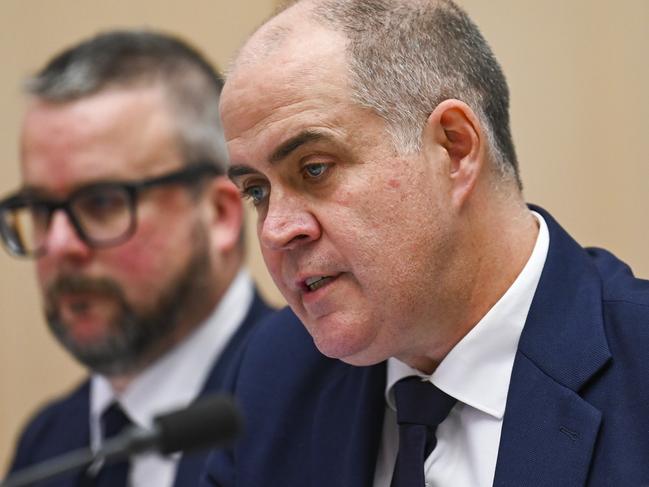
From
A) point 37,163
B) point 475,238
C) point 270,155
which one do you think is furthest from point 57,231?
point 475,238

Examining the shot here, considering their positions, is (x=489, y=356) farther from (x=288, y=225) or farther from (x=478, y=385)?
(x=288, y=225)

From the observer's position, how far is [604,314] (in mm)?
1482

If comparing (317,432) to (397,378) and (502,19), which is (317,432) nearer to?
(397,378)

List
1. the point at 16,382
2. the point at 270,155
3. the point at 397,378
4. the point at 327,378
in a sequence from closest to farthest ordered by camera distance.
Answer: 1. the point at 270,155
2. the point at 397,378
3. the point at 327,378
4. the point at 16,382

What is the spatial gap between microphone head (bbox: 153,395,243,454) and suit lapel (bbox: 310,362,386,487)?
670 millimetres

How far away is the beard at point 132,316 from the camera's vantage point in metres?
2.41

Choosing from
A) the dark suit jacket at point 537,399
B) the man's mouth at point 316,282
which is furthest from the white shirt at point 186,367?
the man's mouth at point 316,282

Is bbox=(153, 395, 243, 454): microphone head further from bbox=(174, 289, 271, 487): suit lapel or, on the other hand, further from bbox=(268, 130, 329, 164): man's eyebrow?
bbox=(174, 289, 271, 487): suit lapel

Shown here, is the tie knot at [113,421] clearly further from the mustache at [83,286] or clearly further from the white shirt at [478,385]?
the white shirt at [478,385]

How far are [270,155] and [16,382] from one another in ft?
8.72

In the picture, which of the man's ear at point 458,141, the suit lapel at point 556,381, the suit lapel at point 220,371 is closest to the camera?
the suit lapel at point 556,381

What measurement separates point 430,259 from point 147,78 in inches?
53.1

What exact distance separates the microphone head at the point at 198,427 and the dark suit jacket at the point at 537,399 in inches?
22.4

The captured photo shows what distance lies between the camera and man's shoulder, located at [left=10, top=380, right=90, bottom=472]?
2674 mm
